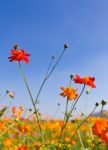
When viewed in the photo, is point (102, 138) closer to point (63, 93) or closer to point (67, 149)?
point (67, 149)

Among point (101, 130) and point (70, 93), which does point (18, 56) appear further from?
point (101, 130)

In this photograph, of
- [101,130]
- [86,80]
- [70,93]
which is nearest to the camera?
[101,130]

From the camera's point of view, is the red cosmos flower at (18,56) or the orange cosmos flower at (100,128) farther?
the red cosmos flower at (18,56)

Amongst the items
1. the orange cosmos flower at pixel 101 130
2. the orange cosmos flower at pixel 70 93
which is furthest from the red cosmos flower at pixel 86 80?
the orange cosmos flower at pixel 101 130

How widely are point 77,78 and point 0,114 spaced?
1.32m

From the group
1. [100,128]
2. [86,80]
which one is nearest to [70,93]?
[86,80]

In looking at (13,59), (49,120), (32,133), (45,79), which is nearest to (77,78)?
(45,79)

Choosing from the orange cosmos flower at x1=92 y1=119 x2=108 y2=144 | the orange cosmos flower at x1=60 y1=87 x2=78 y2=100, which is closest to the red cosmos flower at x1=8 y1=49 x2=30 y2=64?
the orange cosmos flower at x1=60 y1=87 x2=78 y2=100

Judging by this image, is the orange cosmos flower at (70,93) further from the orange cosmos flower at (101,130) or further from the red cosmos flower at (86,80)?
the orange cosmos flower at (101,130)

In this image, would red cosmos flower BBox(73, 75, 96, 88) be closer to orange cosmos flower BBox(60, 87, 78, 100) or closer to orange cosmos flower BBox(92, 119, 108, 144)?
orange cosmos flower BBox(60, 87, 78, 100)

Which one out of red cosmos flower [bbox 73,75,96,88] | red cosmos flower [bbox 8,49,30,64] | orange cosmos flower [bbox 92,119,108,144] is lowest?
orange cosmos flower [bbox 92,119,108,144]

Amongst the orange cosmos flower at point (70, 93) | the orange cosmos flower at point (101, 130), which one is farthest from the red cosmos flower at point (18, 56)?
the orange cosmos flower at point (101, 130)

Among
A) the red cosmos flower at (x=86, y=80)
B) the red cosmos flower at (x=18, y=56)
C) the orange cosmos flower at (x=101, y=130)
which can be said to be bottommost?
the orange cosmos flower at (x=101, y=130)

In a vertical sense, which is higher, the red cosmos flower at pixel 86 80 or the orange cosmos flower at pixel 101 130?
the red cosmos flower at pixel 86 80
